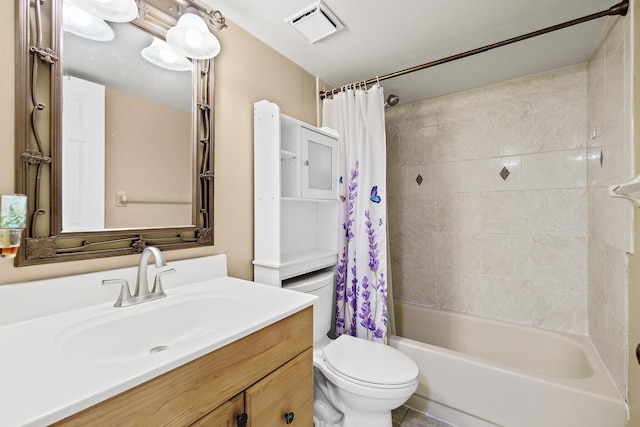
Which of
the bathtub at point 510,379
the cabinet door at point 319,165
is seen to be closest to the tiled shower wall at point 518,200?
the bathtub at point 510,379

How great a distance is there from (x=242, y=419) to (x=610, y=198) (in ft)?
6.00

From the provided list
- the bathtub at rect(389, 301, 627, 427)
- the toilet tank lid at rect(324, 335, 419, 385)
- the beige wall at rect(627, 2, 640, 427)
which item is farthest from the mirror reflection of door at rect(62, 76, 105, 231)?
the beige wall at rect(627, 2, 640, 427)

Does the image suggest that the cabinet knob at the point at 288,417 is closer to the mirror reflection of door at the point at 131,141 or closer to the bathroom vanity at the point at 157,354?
the bathroom vanity at the point at 157,354

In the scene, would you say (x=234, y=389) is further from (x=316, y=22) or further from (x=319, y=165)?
(x=316, y=22)

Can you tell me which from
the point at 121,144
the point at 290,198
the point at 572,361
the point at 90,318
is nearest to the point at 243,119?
the point at 290,198

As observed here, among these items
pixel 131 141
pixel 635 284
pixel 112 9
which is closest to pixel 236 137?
pixel 131 141

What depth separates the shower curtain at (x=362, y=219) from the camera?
177cm

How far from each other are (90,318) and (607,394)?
2.03 metres

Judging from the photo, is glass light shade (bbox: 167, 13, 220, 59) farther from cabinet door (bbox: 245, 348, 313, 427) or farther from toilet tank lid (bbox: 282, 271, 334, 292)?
cabinet door (bbox: 245, 348, 313, 427)

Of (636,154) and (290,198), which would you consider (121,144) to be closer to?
(290,198)

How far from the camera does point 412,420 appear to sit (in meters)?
1.65

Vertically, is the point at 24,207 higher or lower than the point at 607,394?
higher

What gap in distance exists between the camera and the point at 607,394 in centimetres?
127

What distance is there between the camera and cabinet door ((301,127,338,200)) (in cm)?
161
